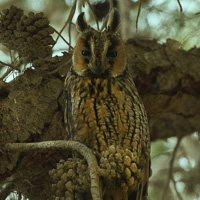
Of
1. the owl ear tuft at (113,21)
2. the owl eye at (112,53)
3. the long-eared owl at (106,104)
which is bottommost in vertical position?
the long-eared owl at (106,104)

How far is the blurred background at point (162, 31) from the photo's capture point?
113 inches

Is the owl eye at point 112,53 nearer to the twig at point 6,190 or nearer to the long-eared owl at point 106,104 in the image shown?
the long-eared owl at point 106,104

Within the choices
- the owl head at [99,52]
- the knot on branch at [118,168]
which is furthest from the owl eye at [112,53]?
the knot on branch at [118,168]

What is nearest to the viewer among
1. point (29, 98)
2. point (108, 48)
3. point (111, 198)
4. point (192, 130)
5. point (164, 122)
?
point (111, 198)

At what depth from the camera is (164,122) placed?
3.34m

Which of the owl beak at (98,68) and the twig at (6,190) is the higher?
the owl beak at (98,68)

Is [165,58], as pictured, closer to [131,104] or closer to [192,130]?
[192,130]

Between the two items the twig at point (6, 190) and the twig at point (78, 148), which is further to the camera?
the twig at point (6, 190)

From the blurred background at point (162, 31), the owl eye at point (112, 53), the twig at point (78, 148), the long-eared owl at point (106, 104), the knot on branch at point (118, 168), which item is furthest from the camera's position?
the blurred background at point (162, 31)

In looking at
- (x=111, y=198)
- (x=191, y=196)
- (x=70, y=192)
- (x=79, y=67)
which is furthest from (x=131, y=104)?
(x=191, y=196)

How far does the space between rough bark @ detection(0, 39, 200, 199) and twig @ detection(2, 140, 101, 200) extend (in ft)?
0.79

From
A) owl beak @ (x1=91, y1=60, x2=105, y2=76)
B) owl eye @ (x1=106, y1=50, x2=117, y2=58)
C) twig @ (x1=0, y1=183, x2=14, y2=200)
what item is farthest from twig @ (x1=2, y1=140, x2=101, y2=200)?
owl eye @ (x1=106, y1=50, x2=117, y2=58)

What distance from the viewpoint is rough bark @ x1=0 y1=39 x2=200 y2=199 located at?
2.09 metres

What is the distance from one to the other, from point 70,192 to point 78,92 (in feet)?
1.97
